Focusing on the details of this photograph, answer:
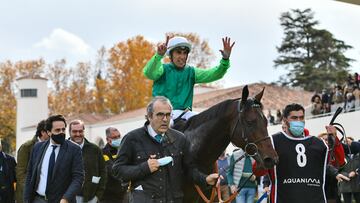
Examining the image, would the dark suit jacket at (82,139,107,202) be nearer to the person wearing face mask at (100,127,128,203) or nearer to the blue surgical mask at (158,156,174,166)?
the person wearing face mask at (100,127,128,203)

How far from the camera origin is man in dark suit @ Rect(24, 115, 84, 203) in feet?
26.9

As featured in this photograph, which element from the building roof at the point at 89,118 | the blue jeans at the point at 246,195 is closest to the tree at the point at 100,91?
the building roof at the point at 89,118

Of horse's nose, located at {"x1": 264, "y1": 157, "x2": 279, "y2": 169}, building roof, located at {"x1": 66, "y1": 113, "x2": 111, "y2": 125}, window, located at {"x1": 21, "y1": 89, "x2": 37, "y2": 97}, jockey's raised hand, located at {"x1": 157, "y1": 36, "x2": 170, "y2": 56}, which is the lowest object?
building roof, located at {"x1": 66, "y1": 113, "x2": 111, "y2": 125}

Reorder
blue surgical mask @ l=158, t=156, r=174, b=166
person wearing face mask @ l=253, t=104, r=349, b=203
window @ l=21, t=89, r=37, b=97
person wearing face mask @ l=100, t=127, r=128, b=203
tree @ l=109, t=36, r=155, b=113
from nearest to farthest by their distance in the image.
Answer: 1. blue surgical mask @ l=158, t=156, r=174, b=166
2. person wearing face mask @ l=253, t=104, r=349, b=203
3. person wearing face mask @ l=100, t=127, r=128, b=203
4. tree @ l=109, t=36, r=155, b=113
5. window @ l=21, t=89, r=37, b=97

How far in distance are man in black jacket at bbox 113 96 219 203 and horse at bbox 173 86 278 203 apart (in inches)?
36.6

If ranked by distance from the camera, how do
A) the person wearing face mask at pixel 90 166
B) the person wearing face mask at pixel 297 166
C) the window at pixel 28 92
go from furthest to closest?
1. the window at pixel 28 92
2. the person wearing face mask at pixel 90 166
3. the person wearing face mask at pixel 297 166

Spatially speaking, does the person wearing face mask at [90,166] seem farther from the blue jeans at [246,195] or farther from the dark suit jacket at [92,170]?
the blue jeans at [246,195]

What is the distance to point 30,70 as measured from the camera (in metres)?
71.2

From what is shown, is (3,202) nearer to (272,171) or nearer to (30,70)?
(272,171)

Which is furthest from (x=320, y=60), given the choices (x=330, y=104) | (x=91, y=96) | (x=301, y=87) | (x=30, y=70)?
(x=330, y=104)

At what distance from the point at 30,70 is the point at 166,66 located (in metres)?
64.2

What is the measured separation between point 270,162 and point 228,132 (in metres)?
0.93

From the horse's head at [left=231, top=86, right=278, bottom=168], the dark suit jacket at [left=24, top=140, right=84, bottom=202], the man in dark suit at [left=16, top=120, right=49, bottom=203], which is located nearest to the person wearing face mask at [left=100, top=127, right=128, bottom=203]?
the man in dark suit at [left=16, top=120, right=49, bottom=203]

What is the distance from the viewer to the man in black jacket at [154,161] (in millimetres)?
6176
